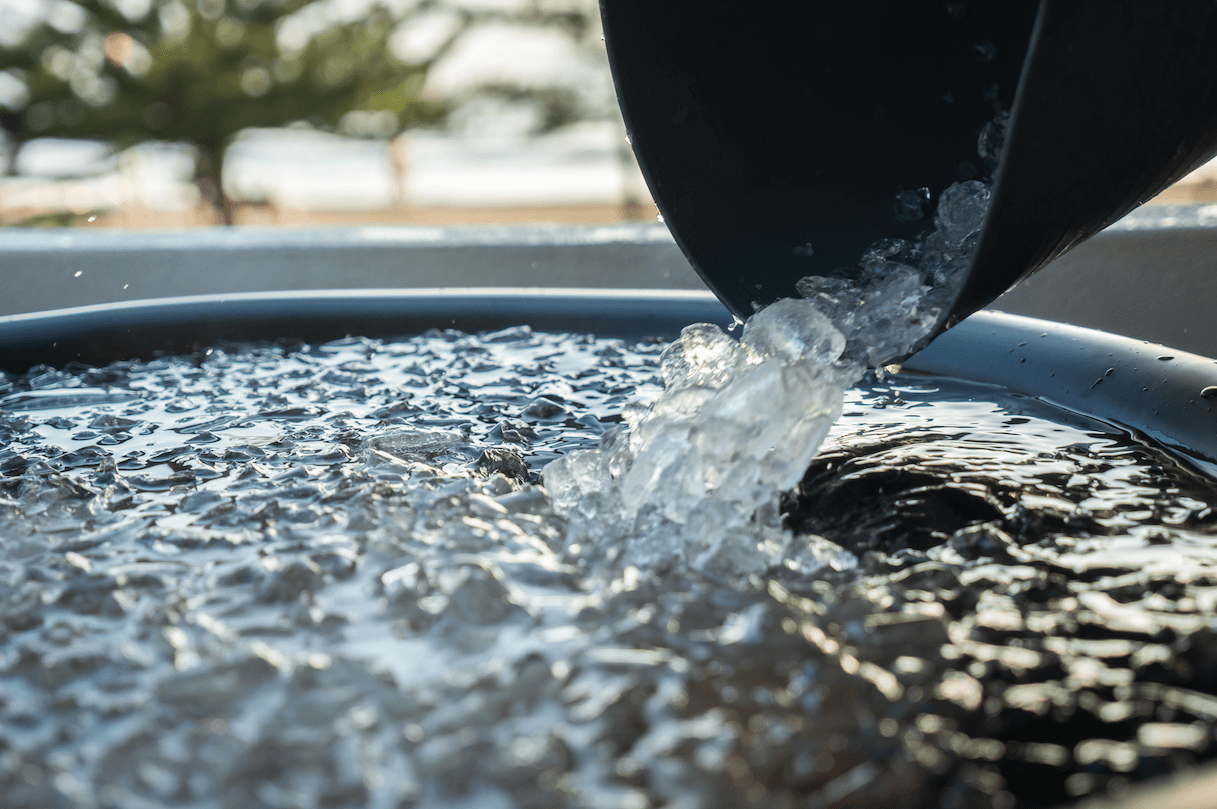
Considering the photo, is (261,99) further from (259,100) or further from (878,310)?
(878,310)

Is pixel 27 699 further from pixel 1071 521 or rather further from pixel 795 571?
pixel 1071 521

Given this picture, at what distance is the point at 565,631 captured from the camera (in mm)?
776

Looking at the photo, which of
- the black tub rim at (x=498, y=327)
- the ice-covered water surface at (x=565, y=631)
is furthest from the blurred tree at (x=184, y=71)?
the ice-covered water surface at (x=565, y=631)

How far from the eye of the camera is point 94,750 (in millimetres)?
652

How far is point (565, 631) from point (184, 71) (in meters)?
9.76

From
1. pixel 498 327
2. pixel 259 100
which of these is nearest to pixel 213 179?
pixel 259 100

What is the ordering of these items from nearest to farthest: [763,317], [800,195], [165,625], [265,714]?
[265,714] < [165,625] < [763,317] < [800,195]

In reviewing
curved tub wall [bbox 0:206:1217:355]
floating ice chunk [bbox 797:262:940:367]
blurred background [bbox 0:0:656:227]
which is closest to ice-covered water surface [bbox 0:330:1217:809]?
floating ice chunk [bbox 797:262:940:367]

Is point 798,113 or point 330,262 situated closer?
point 798,113

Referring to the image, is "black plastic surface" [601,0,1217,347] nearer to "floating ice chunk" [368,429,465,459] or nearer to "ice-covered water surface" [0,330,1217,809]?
"ice-covered water surface" [0,330,1217,809]

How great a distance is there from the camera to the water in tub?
0.62m

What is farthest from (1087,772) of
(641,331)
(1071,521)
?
(641,331)

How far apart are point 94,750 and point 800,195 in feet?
3.24

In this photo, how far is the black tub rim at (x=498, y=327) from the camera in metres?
1.38
